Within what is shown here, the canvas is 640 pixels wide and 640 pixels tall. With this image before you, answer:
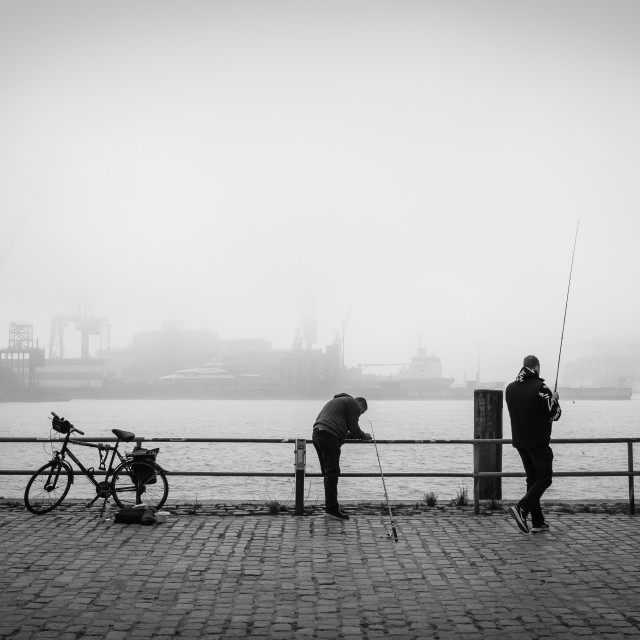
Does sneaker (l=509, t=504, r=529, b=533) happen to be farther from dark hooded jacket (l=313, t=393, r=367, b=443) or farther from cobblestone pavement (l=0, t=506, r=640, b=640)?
dark hooded jacket (l=313, t=393, r=367, b=443)

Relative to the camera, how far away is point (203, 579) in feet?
20.9

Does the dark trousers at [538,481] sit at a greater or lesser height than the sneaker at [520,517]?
greater

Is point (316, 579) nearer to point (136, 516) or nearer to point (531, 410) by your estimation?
point (136, 516)

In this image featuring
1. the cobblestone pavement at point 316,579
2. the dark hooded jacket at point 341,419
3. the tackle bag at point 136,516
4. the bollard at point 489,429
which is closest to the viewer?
the cobblestone pavement at point 316,579

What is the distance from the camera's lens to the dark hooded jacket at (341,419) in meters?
9.36

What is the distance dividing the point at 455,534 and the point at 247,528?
225cm

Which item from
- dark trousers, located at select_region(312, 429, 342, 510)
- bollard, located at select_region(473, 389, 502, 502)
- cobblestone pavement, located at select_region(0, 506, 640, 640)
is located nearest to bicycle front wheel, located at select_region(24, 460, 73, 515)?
cobblestone pavement, located at select_region(0, 506, 640, 640)

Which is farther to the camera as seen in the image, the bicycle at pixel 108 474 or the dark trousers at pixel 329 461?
the bicycle at pixel 108 474

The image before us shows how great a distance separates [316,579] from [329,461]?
3.01 meters

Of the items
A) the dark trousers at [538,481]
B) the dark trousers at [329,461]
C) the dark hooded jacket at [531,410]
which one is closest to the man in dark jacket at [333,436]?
the dark trousers at [329,461]

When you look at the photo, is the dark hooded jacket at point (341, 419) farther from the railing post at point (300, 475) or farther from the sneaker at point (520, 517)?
the sneaker at point (520, 517)

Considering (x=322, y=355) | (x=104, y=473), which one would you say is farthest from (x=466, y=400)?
(x=104, y=473)

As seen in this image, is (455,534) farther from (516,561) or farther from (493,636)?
(493,636)

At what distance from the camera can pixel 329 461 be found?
9367 mm
